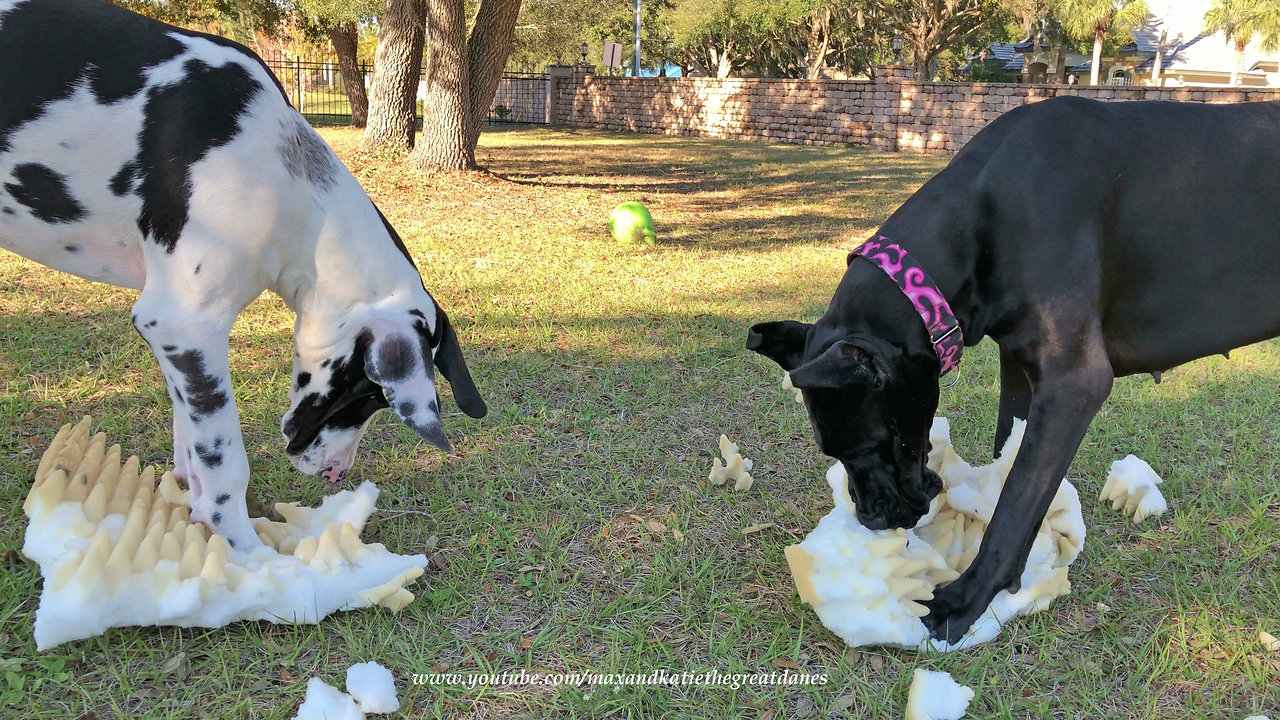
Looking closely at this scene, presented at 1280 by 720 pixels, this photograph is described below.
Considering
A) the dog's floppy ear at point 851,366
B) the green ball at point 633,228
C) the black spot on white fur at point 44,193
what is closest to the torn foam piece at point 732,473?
the dog's floppy ear at point 851,366

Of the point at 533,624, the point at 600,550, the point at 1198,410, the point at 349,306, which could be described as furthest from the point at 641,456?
the point at 1198,410

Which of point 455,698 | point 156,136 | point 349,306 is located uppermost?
point 156,136

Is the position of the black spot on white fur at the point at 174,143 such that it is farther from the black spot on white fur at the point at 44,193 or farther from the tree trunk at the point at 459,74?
the tree trunk at the point at 459,74

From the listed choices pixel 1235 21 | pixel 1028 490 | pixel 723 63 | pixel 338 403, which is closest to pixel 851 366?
pixel 1028 490

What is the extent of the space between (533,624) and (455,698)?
15.9 inches

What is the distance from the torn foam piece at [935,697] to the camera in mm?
2336

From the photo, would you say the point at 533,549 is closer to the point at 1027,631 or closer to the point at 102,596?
the point at 102,596

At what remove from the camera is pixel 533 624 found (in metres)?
2.77

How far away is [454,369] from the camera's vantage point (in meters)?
2.93

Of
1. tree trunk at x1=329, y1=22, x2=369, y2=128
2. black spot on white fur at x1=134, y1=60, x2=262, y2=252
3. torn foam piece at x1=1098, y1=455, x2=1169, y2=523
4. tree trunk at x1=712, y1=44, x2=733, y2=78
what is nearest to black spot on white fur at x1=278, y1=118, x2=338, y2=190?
black spot on white fur at x1=134, y1=60, x2=262, y2=252

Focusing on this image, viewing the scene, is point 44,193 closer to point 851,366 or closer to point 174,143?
point 174,143

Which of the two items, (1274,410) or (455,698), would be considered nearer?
(455,698)

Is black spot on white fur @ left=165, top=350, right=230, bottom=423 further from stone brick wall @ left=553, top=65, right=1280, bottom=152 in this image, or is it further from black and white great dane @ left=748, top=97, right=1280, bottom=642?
stone brick wall @ left=553, top=65, right=1280, bottom=152

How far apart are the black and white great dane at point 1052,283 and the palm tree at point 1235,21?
181 ft
